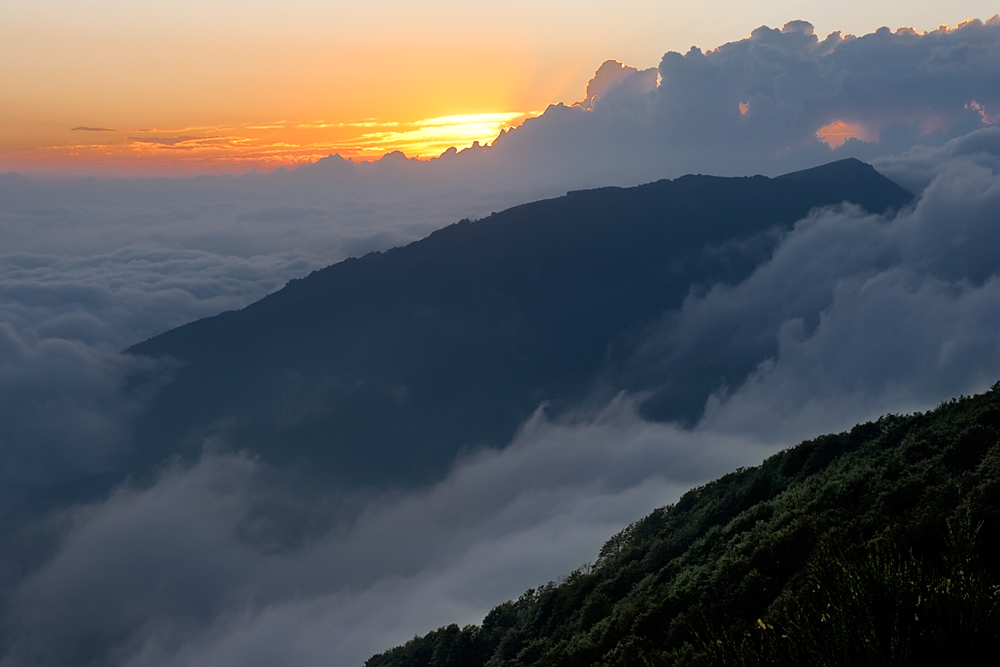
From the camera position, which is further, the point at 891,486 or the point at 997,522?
the point at 891,486

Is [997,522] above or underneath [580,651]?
above

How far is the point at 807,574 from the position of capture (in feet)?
65.7

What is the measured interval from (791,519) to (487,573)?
576ft

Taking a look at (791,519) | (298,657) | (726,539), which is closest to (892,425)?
(726,539)

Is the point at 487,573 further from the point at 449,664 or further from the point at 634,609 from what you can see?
the point at 634,609

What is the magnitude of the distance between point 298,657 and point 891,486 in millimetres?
193214

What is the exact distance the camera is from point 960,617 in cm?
791

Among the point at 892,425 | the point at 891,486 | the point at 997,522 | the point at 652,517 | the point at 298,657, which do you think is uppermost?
the point at 997,522

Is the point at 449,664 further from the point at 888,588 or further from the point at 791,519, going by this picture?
the point at 888,588

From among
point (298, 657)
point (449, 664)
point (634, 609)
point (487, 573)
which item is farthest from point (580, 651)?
point (298, 657)

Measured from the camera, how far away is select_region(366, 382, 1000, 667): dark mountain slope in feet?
26.3

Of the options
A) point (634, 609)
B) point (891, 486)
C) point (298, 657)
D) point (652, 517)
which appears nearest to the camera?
point (891, 486)

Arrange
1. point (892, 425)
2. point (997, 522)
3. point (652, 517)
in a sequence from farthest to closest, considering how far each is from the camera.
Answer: point (652, 517) < point (892, 425) < point (997, 522)

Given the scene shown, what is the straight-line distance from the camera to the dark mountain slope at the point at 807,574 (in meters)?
8.02
